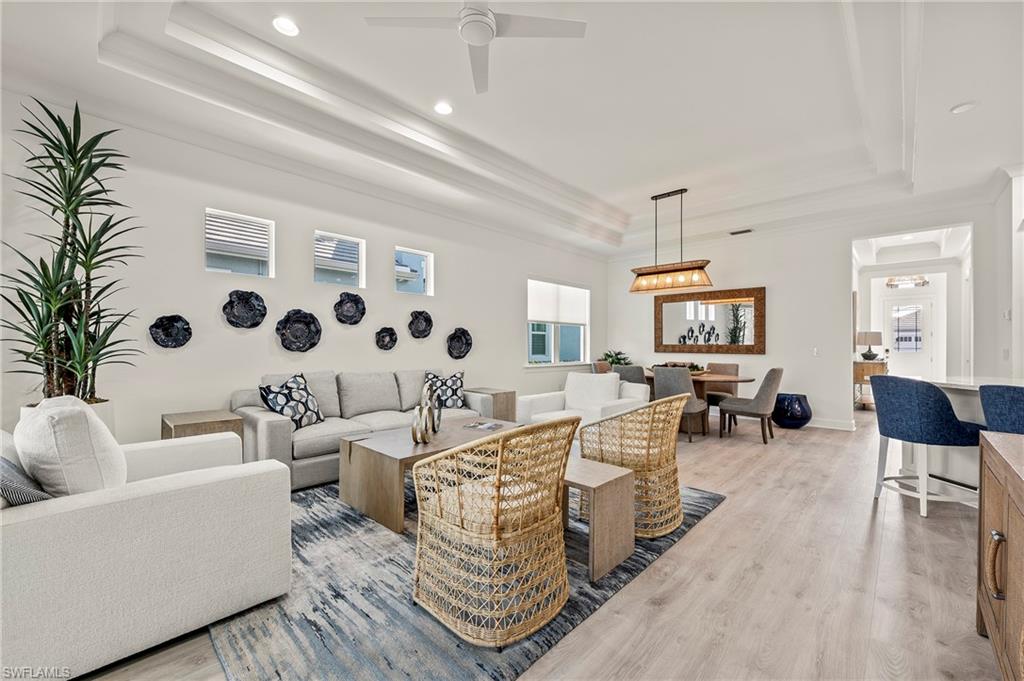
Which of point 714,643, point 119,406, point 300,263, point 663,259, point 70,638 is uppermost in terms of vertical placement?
point 663,259

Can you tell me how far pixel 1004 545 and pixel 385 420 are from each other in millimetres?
3808

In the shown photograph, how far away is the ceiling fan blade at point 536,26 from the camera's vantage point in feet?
7.37

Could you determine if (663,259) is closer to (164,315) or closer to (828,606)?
(828,606)

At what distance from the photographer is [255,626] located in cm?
183

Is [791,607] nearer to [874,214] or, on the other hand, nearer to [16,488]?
[16,488]

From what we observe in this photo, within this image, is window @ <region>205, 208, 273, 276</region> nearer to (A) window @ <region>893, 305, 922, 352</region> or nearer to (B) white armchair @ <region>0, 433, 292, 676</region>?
(B) white armchair @ <region>0, 433, 292, 676</region>

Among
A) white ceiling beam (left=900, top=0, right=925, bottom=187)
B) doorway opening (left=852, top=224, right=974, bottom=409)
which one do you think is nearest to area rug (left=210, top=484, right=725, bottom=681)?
white ceiling beam (left=900, top=0, right=925, bottom=187)

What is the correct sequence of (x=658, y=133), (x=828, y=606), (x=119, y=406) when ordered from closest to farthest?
(x=828, y=606)
(x=119, y=406)
(x=658, y=133)

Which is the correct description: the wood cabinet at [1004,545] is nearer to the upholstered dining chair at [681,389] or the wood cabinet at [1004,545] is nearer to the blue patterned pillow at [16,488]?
the blue patterned pillow at [16,488]

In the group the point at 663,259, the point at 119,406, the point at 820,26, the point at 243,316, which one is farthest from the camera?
the point at 663,259

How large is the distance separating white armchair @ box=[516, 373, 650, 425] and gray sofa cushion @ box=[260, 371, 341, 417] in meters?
1.93

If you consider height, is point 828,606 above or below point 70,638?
below

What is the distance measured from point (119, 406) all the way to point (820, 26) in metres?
5.50

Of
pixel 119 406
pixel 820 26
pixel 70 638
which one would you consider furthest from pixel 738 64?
pixel 119 406
